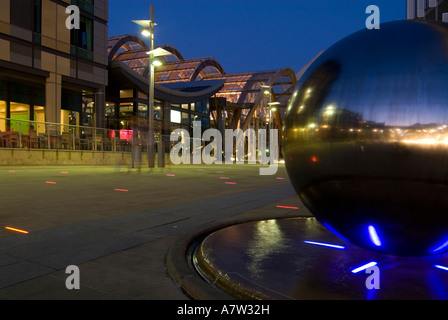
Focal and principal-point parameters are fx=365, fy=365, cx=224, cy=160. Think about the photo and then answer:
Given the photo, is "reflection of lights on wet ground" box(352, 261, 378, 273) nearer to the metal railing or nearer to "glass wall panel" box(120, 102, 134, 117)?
the metal railing

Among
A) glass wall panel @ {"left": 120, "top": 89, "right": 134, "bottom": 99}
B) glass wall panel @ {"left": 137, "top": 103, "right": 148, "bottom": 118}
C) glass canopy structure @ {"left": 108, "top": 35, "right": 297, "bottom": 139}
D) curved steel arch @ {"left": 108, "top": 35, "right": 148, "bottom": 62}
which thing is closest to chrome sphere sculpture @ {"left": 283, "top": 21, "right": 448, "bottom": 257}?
glass wall panel @ {"left": 137, "top": 103, "right": 148, "bottom": 118}

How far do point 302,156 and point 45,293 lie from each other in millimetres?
2235

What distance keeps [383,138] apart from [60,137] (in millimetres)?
22221

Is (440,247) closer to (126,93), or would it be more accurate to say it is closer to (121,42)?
(126,93)

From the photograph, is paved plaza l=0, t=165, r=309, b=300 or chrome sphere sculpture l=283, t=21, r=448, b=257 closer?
chrome sphere sculpture l=283, t=21, r=448, b=257

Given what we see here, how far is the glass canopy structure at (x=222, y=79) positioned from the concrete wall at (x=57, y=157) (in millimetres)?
23773

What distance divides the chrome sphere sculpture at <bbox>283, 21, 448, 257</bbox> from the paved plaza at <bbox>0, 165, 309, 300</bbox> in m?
1.49

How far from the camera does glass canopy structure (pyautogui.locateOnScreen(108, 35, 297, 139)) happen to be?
164ft

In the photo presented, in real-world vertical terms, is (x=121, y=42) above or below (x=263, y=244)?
above

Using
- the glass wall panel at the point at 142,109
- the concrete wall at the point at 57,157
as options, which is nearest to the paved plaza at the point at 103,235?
the concrete wall at the point at 57,157

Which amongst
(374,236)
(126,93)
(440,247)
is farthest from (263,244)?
(126,93)

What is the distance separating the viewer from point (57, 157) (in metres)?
21.3

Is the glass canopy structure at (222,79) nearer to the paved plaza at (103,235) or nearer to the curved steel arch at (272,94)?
the curved steel arch at (272,94)
